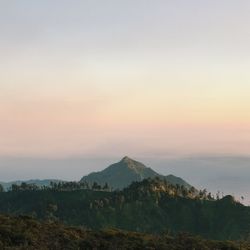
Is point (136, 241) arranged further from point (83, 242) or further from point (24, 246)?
point (24, 246)

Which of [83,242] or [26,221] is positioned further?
[26,221]

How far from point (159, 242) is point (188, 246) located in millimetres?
4269

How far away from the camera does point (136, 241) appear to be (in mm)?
70750

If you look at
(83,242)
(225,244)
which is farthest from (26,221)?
(225,244)

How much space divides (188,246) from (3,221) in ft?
99.4

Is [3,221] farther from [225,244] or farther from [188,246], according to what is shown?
[225,244]

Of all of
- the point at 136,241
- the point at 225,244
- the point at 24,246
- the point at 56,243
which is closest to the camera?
the point at 24,246

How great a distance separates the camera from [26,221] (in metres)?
82.4

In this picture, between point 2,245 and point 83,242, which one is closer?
point 2,245

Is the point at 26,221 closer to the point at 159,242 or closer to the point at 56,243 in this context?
the point at 56,243

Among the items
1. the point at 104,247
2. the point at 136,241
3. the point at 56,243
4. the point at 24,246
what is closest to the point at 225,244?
the point at 136,241

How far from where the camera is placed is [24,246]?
5872cm

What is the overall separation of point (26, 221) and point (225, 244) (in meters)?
33.4

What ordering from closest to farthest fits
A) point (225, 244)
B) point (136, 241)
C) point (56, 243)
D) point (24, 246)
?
1. point (24, 246)
2. point (56, 243)
3. point (136, 241)
4. point (225, 244)
